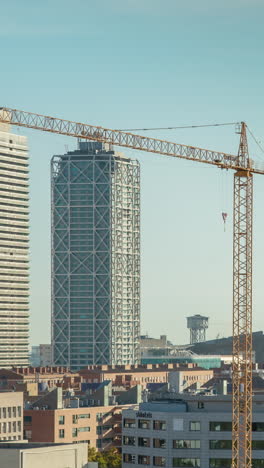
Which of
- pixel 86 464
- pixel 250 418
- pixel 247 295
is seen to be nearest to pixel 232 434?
pixel 250 418

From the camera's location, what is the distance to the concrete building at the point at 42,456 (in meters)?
125

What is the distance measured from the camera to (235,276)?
197m

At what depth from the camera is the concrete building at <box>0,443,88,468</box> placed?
4916 inches

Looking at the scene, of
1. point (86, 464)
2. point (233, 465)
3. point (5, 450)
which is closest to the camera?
point (5, 450)

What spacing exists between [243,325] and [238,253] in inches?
369

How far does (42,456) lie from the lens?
127m

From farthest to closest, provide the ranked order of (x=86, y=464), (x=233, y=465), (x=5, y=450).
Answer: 1. (x=233, y=465)
2. (x=86, y=464)
3. (x=5, y=450)

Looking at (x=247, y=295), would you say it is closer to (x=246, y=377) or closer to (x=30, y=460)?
(x=246, y=377)

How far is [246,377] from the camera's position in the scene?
195500 mm

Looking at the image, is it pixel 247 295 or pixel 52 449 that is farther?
pixel 247 295

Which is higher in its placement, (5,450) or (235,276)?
(235,276)

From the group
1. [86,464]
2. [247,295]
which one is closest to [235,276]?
[247,295]

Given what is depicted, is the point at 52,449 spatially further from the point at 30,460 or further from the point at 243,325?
the point at 243,325

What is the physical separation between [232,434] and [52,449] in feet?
239
